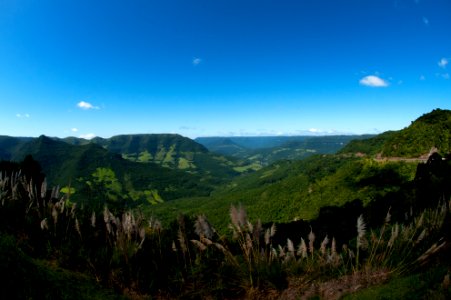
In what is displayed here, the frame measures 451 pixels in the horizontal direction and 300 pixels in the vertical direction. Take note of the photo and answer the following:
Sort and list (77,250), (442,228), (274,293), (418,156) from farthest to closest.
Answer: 1. (418,156)
2. (77,250)
3. (442,228)
4. (274,293)

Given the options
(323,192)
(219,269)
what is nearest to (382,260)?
(219,269)

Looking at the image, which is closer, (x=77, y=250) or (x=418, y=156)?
(x=77, y=250)

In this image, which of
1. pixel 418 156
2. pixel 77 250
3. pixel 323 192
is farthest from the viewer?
pixel 323 192

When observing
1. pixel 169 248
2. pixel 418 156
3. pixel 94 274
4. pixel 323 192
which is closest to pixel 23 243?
pixel 94 274

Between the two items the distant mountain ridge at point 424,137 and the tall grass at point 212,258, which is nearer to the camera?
the tall grass at point 212,258

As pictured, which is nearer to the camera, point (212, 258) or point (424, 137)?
point (212, 258)

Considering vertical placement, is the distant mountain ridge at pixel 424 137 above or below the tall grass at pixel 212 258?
above

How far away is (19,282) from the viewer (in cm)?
596

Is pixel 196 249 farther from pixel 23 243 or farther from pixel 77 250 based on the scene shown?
pixel 23 243

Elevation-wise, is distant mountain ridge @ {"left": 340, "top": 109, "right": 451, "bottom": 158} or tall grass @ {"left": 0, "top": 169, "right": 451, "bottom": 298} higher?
distant mountain ridge @ {"left": 340, "top": 109, "right": 451, "bottom": 158}

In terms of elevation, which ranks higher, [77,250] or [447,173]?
[447,173]

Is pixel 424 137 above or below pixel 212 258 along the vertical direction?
above

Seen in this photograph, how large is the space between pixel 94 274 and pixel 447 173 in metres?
19.0

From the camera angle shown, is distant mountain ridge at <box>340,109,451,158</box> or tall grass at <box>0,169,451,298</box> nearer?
tall grass at <box>0,169,451,298</box>
